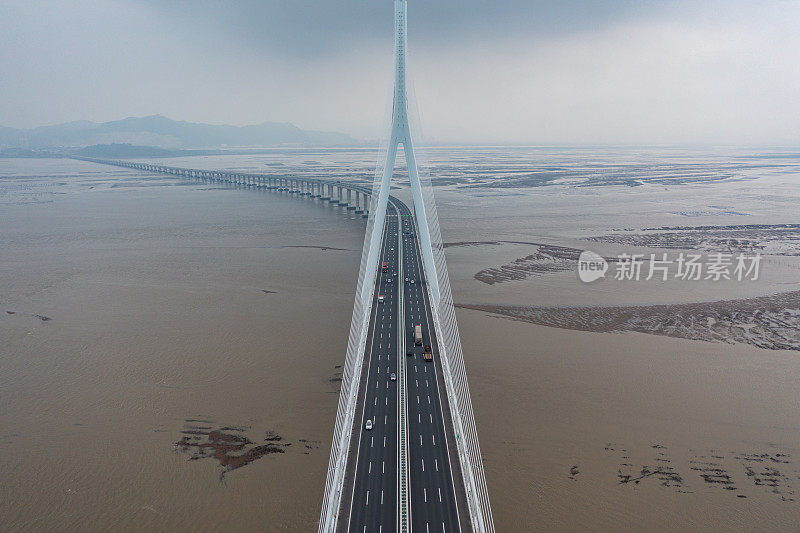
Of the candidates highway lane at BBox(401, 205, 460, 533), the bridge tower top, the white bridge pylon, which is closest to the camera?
highway lane at BBox(401, 205, 460, 533)

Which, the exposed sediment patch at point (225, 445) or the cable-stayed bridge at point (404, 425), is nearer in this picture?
the cable-stayed bridge at point (404, 425)

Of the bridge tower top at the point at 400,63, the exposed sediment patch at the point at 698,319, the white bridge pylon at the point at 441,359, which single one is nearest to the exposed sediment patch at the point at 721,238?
the exposed sediment patch at the point at 698,319

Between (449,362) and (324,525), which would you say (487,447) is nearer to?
(449,362)

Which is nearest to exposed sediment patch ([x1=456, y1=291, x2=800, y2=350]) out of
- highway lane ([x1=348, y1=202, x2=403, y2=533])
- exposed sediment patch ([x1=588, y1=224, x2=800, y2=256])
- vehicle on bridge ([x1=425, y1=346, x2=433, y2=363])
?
highway lane ([x1=348, y1=202, x2=403, y2=533])

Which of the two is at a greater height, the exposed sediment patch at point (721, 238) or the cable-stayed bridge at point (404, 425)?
the exposed sediment patch at point (721, 238)

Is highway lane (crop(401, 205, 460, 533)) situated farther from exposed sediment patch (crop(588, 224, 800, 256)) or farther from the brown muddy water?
exposed sediment patch (crop(588, 224, 800, 256))

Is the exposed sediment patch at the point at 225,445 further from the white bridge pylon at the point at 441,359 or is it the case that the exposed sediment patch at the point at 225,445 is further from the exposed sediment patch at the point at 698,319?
the exposed sediment patch at the point at 698,319
